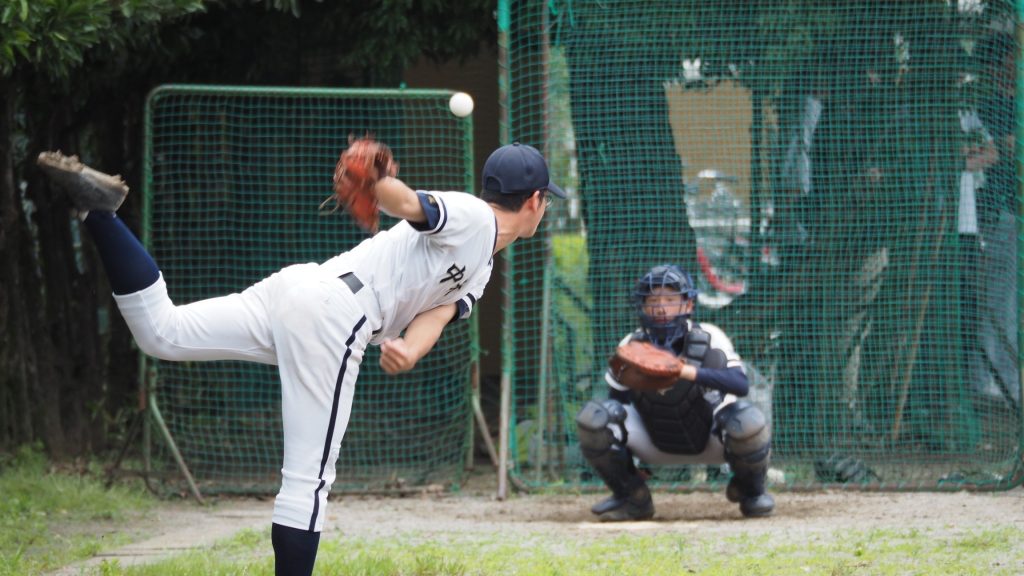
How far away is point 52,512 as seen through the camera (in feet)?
22.3

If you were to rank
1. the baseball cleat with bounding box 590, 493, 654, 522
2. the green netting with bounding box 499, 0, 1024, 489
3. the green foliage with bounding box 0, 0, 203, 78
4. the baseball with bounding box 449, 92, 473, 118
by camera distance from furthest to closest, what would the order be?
the green netting with bounding box 499, 0, 1024, 489, the baseball with bounding box 449, 92, 473, 118, the baseball cleat with bounding box 590, 493, 654, 522, the green foliage with bounding box 0, 0, 203, 78

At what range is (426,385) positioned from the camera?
845cm

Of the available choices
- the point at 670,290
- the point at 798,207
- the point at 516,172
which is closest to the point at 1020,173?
the point at 798,207

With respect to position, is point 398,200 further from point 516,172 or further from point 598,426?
point 598,426

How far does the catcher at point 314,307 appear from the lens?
3.94 meters

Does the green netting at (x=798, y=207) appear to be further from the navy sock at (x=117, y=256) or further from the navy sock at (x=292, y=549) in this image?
the navy sock at (x=117, y=256)

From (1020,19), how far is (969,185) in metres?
1.10

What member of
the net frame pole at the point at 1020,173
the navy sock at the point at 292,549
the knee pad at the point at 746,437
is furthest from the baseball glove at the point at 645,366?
the navy sock at the point at 292,549

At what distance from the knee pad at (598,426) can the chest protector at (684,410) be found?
172 mm

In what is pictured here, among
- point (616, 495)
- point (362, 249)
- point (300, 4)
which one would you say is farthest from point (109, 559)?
point (300, 4)

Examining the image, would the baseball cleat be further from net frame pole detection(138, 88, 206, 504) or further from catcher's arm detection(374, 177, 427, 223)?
catcher's arm detection(374, 177, 427, 223)

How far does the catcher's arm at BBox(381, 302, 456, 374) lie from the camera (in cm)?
386

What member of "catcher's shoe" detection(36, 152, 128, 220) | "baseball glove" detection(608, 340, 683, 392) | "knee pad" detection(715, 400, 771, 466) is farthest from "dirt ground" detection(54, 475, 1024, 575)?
"catcher's shoe" detection(36, 152, 128, 220)

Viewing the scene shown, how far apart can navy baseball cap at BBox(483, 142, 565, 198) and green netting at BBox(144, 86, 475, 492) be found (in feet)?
12.2
